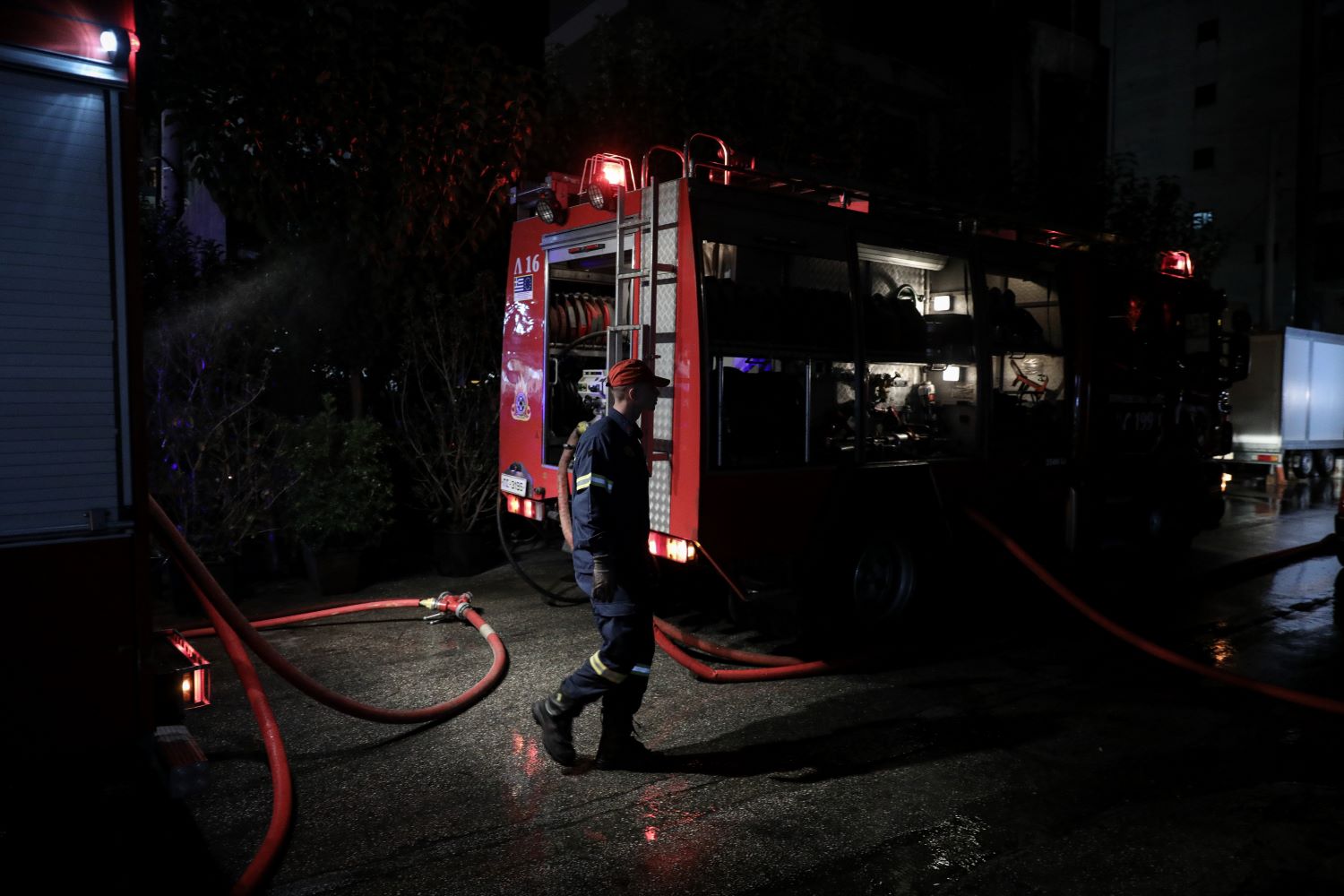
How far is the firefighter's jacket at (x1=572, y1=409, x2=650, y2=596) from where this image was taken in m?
3.85

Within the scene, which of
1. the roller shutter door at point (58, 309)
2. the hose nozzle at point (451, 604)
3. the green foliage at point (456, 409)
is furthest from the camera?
the green foliage at point (456, 409)

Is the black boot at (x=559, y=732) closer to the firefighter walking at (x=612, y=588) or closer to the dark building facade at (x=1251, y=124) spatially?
the firefighter walking at (x=612, y=588)

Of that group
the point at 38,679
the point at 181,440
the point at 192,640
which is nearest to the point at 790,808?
the point at 38,679

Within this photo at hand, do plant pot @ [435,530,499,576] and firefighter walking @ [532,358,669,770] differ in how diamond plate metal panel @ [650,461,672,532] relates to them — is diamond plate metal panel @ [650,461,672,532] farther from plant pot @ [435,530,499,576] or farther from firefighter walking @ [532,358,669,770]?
plant pot @ [435,530,499,576]

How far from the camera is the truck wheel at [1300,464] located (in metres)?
17.9

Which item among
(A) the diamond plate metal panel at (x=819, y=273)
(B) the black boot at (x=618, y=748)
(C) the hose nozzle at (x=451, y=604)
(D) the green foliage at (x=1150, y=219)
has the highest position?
(D) the green foliage at (x=1150, y=219)

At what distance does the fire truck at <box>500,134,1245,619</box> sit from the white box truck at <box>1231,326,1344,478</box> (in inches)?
381

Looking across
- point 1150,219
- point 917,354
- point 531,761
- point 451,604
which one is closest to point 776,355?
point 917,354

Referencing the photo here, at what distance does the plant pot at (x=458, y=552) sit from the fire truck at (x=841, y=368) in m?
1.24

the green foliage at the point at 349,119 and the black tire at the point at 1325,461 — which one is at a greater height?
the green foliage at the point at 349,119

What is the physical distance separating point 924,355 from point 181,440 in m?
5.39

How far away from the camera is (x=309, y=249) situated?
28.0ft

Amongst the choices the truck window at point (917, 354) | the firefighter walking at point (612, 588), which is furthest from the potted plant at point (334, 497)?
the truck window at point (917, 354)

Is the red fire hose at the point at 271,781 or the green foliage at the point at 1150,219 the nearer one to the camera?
the red fire hose at the point at 271,781
